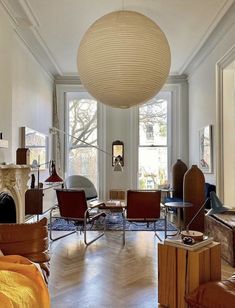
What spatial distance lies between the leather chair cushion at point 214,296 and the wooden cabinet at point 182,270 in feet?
1.09

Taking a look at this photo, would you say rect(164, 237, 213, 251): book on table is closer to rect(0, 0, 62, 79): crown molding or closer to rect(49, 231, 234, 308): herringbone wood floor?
rect(49, 231, 234, 308): herringbone wood floor

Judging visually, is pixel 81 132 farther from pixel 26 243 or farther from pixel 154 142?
pixel 26 243

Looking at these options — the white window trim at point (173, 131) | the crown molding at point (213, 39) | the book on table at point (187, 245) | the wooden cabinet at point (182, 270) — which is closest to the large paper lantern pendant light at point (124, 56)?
the book on table at point (187, 245)

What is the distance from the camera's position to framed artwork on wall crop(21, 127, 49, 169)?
520 centimetres

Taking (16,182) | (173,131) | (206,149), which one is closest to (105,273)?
(16,182)

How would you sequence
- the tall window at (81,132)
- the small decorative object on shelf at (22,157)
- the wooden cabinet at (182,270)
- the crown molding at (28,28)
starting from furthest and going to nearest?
the tall window at (81,132) < the small decorative object on shelf at (22,157) < the crown molding at (28,28) < the wooden cabinet at (182,270)

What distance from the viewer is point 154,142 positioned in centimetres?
809

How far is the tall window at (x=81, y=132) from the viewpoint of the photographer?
8.08 m

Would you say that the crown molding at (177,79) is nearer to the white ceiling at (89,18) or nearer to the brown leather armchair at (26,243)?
the white ceiling at (89,18)

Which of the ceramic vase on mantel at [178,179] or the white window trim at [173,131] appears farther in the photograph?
the white window trim at [173,131]

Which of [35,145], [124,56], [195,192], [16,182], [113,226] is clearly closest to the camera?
[124,56]

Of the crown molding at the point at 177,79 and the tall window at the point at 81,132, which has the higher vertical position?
the crown molding at the point at 177,79

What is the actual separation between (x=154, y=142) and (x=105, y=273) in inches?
200

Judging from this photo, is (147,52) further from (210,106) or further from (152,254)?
(210,106)
